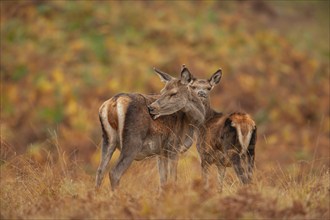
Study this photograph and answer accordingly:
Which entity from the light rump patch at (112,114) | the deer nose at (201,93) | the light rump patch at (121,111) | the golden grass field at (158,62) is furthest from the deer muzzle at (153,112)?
the golden grass field at (158,62)

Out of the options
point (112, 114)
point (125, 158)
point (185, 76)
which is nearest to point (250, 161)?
point (125, 158)

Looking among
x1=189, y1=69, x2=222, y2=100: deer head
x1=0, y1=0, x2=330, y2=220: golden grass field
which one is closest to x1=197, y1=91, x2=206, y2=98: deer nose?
x1=189, y1=69, x2=222, y2=100: deer head

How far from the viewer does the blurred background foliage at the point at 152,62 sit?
22.6 meters

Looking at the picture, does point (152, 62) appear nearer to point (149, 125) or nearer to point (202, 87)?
point (202, 87)

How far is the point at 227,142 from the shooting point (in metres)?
10.9

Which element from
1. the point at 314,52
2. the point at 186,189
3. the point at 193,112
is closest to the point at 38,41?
the point at 314,52

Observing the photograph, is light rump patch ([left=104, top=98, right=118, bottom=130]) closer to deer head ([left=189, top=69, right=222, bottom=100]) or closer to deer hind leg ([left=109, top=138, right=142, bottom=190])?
deer hind leg ([left=109, top=138, right=142, bottom=190])

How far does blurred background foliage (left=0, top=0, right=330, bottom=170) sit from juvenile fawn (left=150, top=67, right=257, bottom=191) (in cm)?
949

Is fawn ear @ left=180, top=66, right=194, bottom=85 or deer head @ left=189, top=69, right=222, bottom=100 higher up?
fawn ear @ left=180, top=66, right=194, bottom=85

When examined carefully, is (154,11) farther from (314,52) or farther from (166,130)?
(166,130)

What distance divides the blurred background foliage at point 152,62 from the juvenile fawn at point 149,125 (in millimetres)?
9483

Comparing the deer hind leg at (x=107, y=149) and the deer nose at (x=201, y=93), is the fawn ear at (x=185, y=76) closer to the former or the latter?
the deer nose at (x=201, y=93)

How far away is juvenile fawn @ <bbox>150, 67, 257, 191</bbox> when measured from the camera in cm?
1063

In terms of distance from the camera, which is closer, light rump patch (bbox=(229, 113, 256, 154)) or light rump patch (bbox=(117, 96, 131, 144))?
light rump patch (bbox=(117, 96, 131, 144))
